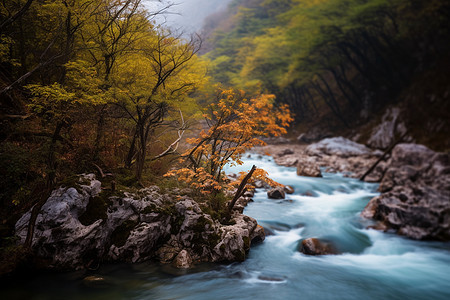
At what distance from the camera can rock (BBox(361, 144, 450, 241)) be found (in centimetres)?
736

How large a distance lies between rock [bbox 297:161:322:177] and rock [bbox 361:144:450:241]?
5051 mm

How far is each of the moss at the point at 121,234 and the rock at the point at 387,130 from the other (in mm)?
19992

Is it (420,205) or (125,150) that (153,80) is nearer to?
(125,150)

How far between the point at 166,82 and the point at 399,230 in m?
8.87

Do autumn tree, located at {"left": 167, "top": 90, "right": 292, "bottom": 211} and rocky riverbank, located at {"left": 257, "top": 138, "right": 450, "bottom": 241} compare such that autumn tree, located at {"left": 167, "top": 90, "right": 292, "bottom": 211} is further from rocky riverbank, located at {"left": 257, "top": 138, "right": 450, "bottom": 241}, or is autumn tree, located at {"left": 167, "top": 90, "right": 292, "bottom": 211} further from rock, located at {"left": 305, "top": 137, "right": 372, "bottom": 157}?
rock, located at {"left": 305, "top": 137, "right": 372, "bottom": 157}

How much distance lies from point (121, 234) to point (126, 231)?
0.13 metres

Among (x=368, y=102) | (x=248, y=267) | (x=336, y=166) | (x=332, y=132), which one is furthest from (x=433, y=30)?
(x=248, y=267)

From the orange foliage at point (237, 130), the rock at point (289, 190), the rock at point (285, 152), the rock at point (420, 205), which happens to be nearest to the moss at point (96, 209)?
the orange foliage at point (237, 130)

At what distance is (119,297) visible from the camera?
4715 millimetres

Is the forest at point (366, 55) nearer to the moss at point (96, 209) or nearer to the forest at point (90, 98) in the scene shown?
the forest at point (90, 98)

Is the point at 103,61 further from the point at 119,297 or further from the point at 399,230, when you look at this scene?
the point at 399,230

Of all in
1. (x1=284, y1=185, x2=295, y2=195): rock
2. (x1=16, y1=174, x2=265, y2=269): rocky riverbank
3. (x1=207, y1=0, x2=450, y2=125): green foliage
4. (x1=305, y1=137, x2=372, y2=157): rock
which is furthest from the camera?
(x1=207, y1=0, x2=450, y2=125): green foliage

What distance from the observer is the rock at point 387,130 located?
736 inches

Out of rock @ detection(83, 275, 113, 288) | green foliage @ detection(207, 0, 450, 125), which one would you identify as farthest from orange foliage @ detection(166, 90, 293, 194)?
green foliage @ detection(207, 0, 450, 125)
